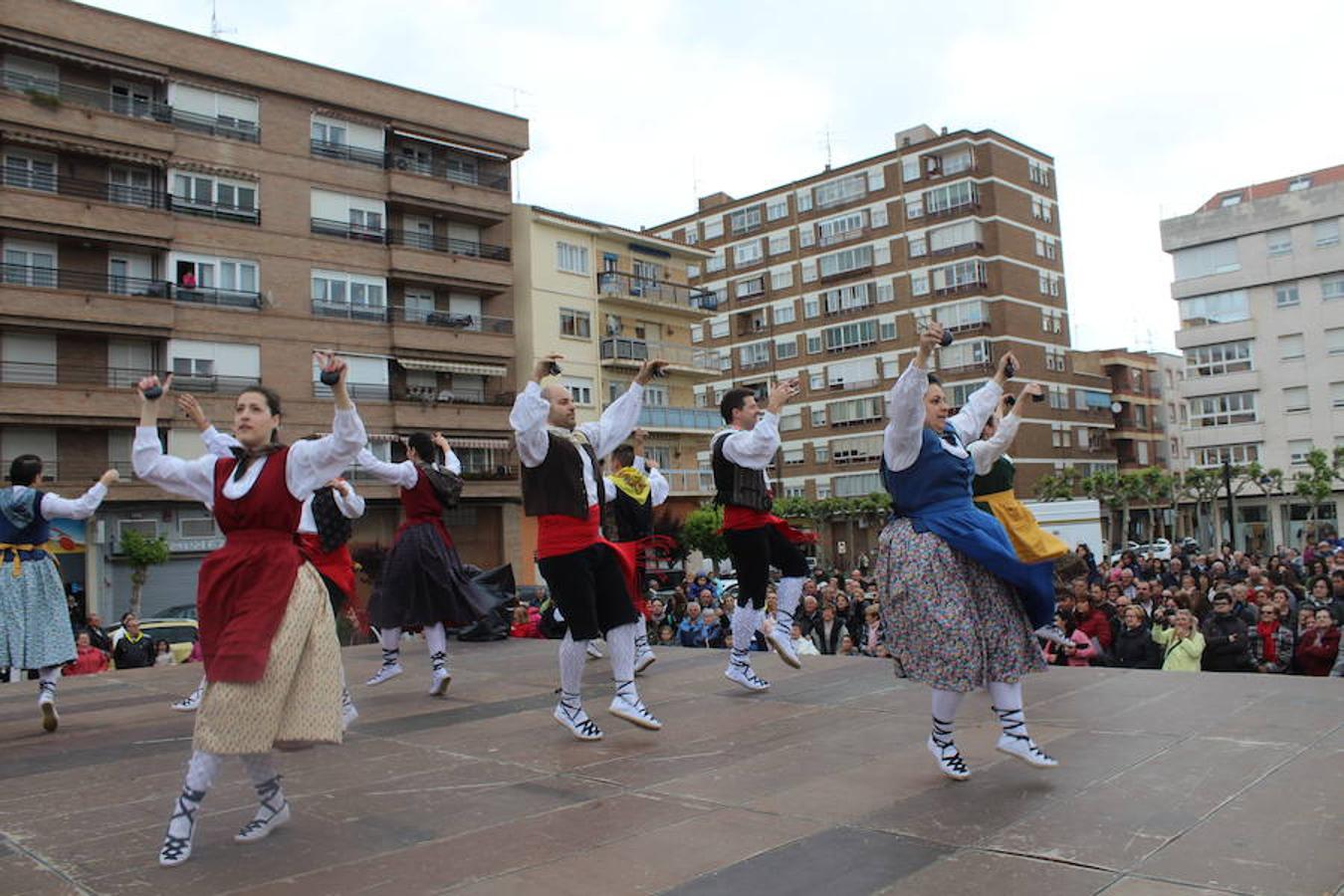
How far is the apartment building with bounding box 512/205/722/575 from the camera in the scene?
143 feet

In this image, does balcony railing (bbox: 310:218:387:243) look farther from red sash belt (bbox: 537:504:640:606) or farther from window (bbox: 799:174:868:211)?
red sash belt (bbox: 537:504:640:606)

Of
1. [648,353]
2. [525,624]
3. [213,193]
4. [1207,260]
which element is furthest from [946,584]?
[1207,260]

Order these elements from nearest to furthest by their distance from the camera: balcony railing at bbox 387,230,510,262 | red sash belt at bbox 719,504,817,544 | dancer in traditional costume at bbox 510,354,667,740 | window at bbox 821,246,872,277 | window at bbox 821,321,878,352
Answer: dancer in traditional costume at bbox 510,354,667,740 < red sash belt at bbox 719,504,817,544 < balcony railing at bbox 387,230,510,262 < window at bbox 821,321,878,352 < window at bbox 821,246,872,277

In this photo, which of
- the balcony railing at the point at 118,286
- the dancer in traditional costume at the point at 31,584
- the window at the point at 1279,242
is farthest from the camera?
the window at the point at 1279,242

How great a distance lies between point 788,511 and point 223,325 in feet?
115

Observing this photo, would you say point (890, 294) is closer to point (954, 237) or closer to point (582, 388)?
point (954, 237)

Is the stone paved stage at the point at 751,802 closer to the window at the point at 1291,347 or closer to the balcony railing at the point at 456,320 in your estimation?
the balcony railing at the point at 456,320

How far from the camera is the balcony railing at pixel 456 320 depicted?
127ft

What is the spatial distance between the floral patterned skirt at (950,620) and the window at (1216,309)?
64833 millimetres

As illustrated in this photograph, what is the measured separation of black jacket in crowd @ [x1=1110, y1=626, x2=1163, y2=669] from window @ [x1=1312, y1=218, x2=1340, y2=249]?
193 feet

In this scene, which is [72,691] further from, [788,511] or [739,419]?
[788,511]

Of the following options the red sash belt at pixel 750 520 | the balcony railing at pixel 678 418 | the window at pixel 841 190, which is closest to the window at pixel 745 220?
the window at pixel 841 190

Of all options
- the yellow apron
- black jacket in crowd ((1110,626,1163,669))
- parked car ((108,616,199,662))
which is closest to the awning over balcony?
parked car ((108,616,199,662))

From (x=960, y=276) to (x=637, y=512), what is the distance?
172 feet
